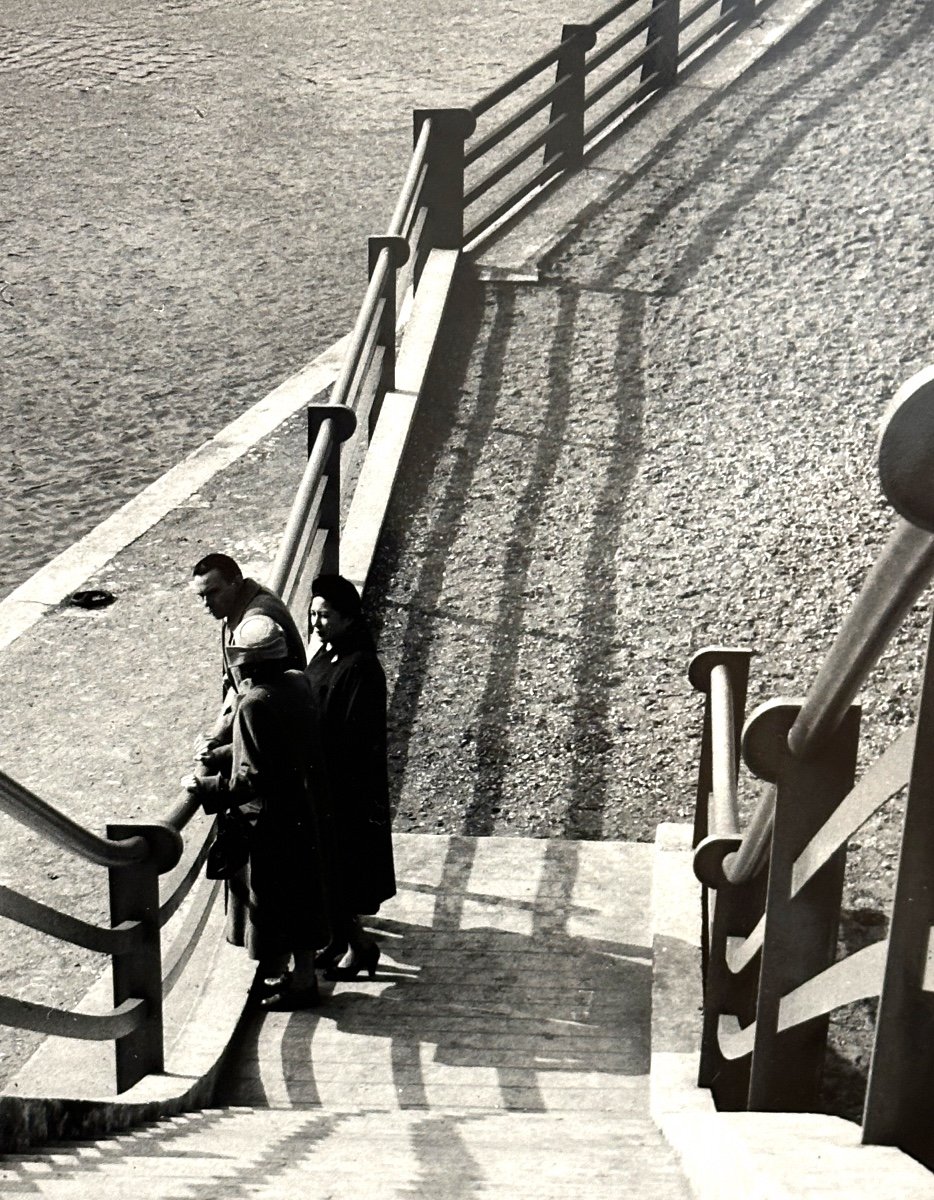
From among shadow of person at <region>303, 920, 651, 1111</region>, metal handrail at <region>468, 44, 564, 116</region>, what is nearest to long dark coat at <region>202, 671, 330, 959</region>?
shadow of person at <region>303, 920, 651, 1111</region>

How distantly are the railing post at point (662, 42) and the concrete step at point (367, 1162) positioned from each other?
12.3 meters

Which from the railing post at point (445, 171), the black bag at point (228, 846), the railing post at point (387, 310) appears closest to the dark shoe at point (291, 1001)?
the black bag at point (228, 846)

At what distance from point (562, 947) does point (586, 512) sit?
365cm

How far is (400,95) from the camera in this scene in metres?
16.9

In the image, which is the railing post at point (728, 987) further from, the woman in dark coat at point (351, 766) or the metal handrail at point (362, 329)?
the metal handrail at point (362, 329)

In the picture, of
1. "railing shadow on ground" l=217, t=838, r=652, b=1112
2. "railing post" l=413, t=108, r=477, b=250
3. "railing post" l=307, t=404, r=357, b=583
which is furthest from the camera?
"railing post" l=413, t=108, r=477, b=250

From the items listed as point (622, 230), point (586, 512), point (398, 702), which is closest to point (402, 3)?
point (622, 230)

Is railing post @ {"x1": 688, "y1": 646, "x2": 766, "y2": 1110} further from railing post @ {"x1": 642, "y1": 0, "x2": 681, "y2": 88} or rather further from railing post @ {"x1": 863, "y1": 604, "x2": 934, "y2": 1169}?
railing post @ {"x1": 642, "y1": 0, "x2": 681, "y2": 88}

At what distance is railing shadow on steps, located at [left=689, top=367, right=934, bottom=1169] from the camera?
1.88 metres

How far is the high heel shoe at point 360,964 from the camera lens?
555 centimetres

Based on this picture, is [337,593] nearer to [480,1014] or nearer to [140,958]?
[140,958]

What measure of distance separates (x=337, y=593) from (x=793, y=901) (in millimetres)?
2631

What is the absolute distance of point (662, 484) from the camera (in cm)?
898

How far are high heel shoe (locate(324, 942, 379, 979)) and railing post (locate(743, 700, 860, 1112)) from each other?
2649 mm
